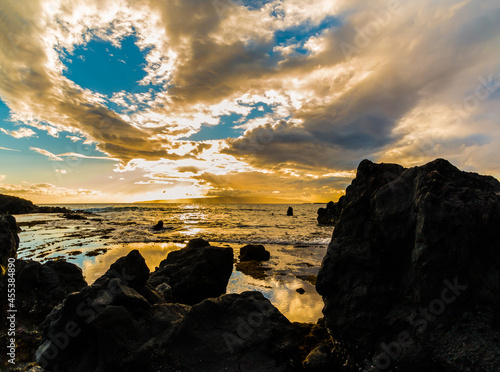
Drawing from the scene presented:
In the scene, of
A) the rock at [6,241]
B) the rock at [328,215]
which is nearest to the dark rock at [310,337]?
the rock at [6,241]

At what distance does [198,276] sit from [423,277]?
839 centimetres

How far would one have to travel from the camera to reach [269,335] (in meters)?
5.38

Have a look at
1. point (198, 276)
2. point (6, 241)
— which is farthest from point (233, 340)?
point (6, 241)

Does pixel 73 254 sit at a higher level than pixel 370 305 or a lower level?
lower

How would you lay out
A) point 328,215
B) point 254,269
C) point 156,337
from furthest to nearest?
point 328,215
point 254,269
point 156,337

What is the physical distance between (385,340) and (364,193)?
3584 millimetres

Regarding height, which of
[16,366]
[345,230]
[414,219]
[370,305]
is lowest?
[16,366]

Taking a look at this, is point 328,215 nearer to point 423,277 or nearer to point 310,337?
point 310,337

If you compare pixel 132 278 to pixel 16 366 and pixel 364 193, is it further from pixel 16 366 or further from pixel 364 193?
pixel 364 193

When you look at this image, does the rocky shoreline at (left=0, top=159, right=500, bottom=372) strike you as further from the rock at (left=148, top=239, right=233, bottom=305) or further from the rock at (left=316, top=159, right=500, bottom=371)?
the rock at (left=148, top=239, right=233, bottom=305)

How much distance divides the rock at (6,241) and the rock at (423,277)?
36.3 feet

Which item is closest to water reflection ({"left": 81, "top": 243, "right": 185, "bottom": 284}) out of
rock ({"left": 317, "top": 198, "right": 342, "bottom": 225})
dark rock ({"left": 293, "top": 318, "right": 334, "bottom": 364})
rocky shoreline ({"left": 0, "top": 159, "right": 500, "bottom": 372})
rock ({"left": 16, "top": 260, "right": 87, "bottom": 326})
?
rock ({"left": 16, "top": 260, "right": 87, "bottom": 326})

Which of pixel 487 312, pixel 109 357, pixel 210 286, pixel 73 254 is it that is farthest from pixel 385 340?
pixel 73 254

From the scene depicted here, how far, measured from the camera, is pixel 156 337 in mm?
5074
